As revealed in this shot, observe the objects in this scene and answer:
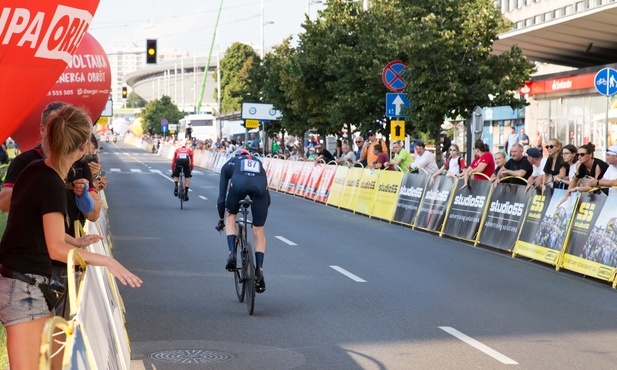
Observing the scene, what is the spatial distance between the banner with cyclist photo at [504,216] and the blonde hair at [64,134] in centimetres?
1203

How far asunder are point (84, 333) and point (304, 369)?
4.12 m

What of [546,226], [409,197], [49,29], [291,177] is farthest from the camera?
[291,177]

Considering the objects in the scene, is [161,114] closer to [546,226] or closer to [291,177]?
[291,177]

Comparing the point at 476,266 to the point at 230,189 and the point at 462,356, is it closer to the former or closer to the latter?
the point at 230,189

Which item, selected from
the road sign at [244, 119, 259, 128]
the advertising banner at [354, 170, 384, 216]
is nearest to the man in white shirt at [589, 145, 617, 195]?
the advertising banner at [354, 170, 384, 216]

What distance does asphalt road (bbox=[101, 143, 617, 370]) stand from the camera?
29.2 feet

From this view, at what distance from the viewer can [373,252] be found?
17.0 m

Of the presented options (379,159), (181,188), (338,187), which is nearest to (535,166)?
(379,159)

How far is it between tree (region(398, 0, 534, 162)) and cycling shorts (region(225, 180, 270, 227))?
15706 mm

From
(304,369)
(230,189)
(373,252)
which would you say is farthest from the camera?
(373,252)

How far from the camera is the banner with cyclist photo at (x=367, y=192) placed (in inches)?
995

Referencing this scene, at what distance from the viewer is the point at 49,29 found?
609cm

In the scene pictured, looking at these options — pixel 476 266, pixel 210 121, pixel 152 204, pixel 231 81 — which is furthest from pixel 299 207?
pixel 231 81

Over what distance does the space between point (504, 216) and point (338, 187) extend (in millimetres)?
11706
